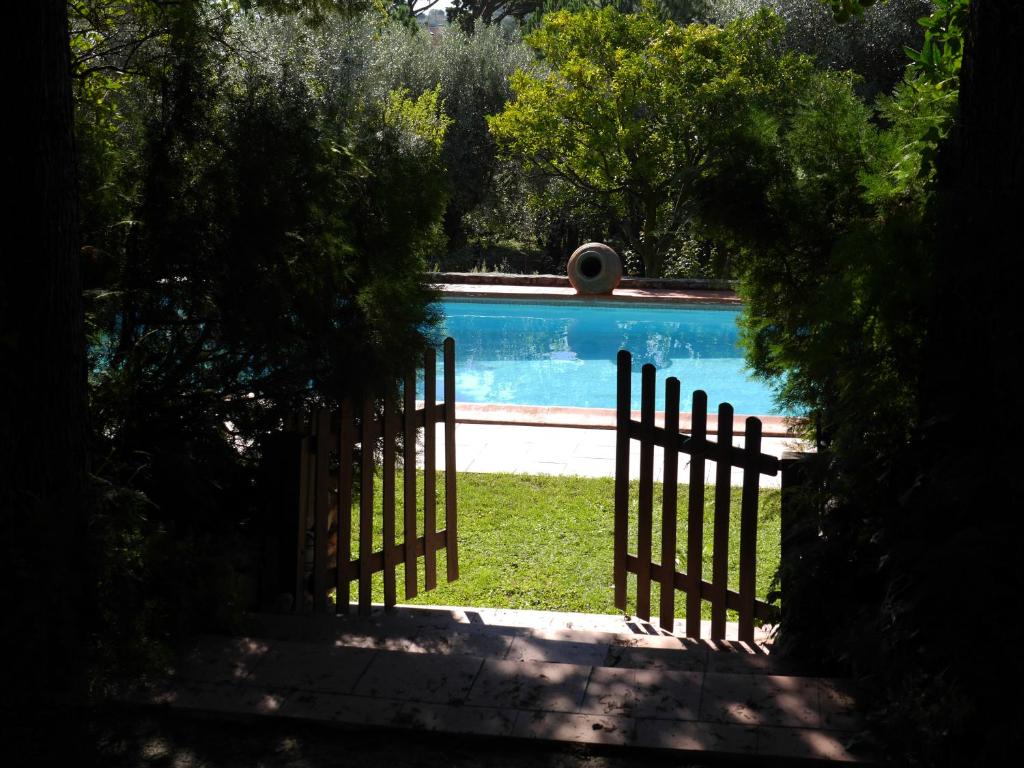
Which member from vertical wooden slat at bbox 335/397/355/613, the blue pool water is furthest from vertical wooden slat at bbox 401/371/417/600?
the blue pool water

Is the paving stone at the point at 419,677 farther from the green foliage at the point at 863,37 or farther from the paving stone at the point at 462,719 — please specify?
the green foliage at the point at 863,37

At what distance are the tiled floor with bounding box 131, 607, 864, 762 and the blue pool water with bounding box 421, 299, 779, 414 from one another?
8.10 m

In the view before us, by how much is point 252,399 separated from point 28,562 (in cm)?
152

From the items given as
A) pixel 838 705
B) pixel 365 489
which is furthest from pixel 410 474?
pixel 838 705

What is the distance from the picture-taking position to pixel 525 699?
10.6 ft

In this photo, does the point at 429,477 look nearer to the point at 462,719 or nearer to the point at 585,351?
the point at 462,719

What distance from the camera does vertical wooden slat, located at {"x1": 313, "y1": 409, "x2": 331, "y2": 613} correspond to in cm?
469

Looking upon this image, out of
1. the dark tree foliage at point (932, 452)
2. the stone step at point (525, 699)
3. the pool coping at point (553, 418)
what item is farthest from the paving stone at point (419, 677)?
the pool coping at point (553, 418)

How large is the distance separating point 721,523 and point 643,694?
1.32 metres

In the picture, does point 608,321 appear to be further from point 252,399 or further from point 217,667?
point 217,667

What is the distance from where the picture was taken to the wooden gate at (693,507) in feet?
14.4

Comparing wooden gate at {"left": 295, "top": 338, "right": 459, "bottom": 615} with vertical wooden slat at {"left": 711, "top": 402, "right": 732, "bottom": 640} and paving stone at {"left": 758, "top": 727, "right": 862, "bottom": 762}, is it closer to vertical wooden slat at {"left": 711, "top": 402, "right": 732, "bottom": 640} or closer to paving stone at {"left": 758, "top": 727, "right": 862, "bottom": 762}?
vertical wooden slat at {"left": 711, "top": 402, "right": 732, "bottom": 640}

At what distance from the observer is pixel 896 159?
4.47 metres

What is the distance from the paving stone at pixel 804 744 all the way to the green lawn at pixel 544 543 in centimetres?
153
